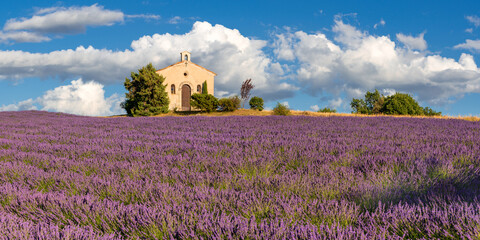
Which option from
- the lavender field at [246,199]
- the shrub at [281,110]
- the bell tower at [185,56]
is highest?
the bell tower at [185,56]

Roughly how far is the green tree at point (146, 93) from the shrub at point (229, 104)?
23.8 ft

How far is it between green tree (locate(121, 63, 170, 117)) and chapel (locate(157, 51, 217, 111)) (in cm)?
679

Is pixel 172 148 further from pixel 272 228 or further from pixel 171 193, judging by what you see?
pixel 272 228

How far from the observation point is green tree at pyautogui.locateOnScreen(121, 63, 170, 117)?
3378cm

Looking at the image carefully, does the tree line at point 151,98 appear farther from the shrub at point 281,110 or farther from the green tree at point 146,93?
the shrub at point 281,110

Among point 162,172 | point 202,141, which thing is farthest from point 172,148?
point 162,172

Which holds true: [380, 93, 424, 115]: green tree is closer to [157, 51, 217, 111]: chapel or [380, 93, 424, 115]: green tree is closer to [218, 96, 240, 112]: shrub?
[218, 96, 240, 112]: shrub

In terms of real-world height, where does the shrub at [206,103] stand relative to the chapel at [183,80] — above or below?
below

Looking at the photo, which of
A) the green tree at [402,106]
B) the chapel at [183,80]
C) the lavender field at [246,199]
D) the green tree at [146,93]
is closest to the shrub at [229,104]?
the green tree at [146,93]

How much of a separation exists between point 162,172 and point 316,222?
1754 mm

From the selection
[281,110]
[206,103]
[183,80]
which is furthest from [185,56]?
[281,110]

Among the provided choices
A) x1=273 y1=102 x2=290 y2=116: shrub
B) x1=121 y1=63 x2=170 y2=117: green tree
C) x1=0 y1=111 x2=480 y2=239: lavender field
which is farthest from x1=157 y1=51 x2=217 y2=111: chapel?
x1=0 y1=111 x2=480 y2=239: lavender field

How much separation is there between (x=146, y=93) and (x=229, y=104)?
9280mm

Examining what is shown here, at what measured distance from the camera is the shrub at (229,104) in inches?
1212
